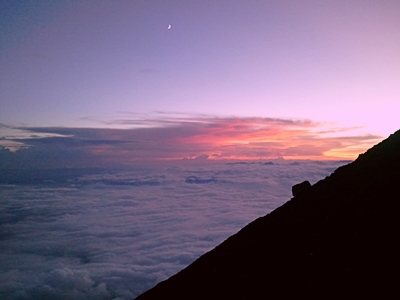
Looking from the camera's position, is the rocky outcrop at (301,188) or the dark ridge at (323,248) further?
the rocky outcrop at (301,188)

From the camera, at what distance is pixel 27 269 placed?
628ft

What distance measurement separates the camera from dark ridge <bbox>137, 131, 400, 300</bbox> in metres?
8.12

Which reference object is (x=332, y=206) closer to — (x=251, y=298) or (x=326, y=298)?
(x=251, y=298)

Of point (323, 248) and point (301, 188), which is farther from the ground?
point (301, 188)

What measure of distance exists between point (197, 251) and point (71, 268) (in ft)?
306

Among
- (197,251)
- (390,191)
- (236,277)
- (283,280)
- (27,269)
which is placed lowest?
(27,269)

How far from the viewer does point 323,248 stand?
11.6 metres

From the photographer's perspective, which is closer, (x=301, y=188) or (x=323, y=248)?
(x=323, y=248)

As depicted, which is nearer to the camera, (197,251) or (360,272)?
(360,272)

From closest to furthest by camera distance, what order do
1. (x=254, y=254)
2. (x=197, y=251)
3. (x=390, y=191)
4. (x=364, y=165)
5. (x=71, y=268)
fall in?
(x=390, y=191) → (x=254, y=254) → (x=364, y=165) → (x=197, y=251) → (x=71, y=268)

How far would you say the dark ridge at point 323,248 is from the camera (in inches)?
320

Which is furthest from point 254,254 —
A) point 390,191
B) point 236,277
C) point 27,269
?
point 27,269

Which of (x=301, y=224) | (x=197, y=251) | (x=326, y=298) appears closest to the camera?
(x=326, y=298)

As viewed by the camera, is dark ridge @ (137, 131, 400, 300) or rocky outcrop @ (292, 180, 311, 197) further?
rocky outcrop @ (292, 180, 311, 197)
